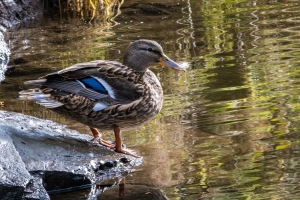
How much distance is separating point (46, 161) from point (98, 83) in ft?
2.53

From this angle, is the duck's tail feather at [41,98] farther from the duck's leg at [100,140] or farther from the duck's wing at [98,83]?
the duck's leg at [100,140]

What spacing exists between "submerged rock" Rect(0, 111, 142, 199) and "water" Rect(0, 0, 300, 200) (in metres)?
0.18

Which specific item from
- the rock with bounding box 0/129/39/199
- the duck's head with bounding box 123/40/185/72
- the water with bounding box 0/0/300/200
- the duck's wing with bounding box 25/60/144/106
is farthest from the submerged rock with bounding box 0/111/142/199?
the duck's head with bounding box 123/40/185/72

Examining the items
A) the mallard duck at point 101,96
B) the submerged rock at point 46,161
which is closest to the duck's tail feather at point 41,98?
the mallard duck at point 101,96

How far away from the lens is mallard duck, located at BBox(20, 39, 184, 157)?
550 centimetres

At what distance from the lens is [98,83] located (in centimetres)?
554

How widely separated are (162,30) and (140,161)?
528 centimetres

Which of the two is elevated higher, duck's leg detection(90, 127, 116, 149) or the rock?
the rock

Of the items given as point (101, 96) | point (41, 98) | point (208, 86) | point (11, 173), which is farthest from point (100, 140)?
point (208, 86)

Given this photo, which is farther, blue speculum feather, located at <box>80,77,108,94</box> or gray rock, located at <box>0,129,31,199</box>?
blue speculum feather, located at <box>80,77,108,94</box>

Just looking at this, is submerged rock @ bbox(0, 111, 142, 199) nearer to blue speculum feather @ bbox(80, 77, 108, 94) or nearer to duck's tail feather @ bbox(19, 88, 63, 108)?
duck's tail feather @ bbox(19, 88, 63, 108)

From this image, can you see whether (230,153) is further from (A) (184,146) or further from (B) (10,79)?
(B) (10,79)

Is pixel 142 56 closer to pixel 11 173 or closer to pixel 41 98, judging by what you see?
pixel 41 98

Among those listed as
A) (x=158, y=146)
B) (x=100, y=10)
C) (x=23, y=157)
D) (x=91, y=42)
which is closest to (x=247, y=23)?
(x=91, y=42)
